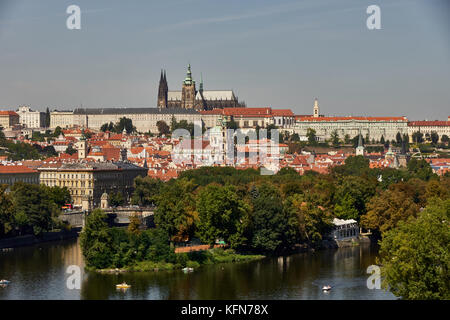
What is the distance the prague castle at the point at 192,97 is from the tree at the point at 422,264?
90993mm

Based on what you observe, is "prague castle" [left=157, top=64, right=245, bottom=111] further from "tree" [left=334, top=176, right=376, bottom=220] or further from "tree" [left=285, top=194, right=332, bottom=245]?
"tree" [left=285, top=194, right=332, bottom=245]

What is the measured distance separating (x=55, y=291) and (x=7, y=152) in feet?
154

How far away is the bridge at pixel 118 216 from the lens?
112 ft

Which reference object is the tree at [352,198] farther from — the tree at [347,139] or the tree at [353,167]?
the tree at [347,139]

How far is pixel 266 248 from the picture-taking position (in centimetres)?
2755

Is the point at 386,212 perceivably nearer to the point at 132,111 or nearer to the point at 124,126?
the point at 124,126

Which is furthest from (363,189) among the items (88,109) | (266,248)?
(88,109)

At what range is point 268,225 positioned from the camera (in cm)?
2795

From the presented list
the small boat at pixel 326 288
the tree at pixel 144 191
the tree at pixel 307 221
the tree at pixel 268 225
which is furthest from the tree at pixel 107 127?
the small boat at pixel 326 288

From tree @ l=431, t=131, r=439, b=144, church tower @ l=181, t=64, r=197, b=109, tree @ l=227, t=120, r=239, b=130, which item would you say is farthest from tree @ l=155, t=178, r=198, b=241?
church tower @ l=181, t=64, r=197, b=109

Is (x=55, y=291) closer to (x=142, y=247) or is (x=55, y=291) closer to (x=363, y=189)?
Answer: (x=142, y=247)

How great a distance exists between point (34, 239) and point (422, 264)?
16.6 m

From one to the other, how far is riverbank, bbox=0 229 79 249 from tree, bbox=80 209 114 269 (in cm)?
463

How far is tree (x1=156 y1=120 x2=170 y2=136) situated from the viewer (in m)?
101
